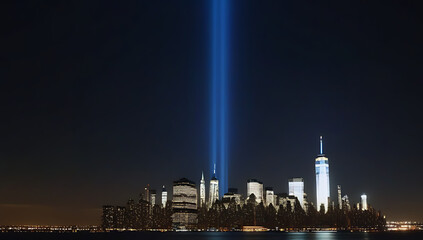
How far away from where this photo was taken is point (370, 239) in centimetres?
19062

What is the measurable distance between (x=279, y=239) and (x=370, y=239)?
3269 centimetres

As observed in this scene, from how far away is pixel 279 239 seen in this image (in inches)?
7446
